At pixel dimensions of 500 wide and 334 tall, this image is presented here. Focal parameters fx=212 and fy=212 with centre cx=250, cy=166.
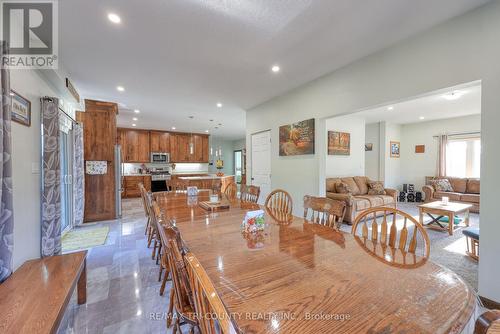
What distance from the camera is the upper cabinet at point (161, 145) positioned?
8008 mm

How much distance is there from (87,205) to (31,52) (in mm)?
3158

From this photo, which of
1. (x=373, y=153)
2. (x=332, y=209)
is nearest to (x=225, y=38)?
(x=332, y=209)

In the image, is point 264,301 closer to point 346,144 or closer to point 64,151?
point 64,151

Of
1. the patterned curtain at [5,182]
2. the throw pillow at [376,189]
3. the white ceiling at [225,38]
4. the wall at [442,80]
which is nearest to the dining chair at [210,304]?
the patterned curtain at [5,182]

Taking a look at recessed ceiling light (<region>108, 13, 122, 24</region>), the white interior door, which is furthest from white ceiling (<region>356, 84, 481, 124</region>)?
recessed ceiling light (<region>108, 13, 122, 24</region>)

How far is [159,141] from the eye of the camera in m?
8.48

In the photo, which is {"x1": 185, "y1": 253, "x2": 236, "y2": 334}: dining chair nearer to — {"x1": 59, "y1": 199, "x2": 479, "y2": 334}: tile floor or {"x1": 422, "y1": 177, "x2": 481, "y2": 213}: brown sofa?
{"x1": 59, "y1": 199, "x2": 479, "y2": 334}: tile floor

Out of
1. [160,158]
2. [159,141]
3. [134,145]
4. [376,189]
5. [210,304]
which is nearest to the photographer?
[210,304]

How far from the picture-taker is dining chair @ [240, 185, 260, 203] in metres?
2.90

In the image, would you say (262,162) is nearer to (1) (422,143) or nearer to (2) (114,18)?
(2) (114,18)

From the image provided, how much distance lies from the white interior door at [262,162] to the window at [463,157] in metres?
5.77

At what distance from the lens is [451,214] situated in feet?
12.1

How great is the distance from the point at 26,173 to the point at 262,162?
12.8 feet

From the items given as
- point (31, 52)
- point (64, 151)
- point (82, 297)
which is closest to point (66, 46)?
point (31, 52)
